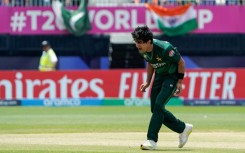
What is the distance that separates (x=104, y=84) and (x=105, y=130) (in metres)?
8.98

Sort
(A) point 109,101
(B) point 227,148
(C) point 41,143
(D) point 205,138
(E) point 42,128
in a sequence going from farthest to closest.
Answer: (A) point 109,101
(E) point 42,128
(D) point 205,138
(C) point 41,143
(B) point 227,148

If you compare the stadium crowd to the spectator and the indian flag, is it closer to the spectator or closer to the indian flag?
the spectator

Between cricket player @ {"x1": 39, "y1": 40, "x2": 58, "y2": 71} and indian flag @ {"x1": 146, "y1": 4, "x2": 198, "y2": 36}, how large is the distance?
3458mm

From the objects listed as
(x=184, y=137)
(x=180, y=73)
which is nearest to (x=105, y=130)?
(x=184, y=137)

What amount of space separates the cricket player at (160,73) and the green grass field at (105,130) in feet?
0.93

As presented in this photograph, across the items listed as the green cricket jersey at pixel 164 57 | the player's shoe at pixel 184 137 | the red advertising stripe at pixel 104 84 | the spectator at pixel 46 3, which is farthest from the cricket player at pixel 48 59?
the green cricket jersey at pixel 164 57

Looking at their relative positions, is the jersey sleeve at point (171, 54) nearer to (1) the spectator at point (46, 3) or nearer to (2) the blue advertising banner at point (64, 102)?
(2) the blue advertising banner at point (64, 102)

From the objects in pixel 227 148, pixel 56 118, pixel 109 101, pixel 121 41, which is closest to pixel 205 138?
pixel 227 148

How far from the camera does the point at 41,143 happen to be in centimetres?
1166

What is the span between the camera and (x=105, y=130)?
47.2 feet

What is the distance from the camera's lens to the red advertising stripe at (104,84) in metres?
23.1

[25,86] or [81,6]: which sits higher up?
[81,6]

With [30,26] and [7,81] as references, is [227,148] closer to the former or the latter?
[7,81]

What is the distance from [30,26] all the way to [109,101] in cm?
422
